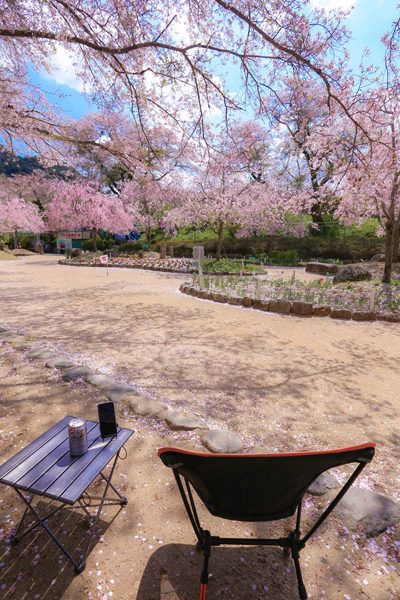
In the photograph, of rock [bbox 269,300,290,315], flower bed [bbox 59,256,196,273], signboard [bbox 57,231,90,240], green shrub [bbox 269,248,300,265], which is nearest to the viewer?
rock [bbox 269,300,290,315]

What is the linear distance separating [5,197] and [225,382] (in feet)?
88.8

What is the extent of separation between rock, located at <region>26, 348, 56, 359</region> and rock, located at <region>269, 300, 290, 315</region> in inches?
220

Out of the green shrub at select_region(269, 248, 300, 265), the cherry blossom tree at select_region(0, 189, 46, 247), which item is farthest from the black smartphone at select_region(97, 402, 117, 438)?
the cherry blossom tree at select_region(0, 189, 46, 247)

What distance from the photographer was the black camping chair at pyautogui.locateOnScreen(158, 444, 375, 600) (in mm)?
1222

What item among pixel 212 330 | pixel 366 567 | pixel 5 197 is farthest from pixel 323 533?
pixel 5 197

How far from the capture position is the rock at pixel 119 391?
11.1ft

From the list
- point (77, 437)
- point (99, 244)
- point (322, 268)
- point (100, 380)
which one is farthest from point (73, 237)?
point (77, 437)

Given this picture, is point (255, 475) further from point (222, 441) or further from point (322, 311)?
point (322, 311)

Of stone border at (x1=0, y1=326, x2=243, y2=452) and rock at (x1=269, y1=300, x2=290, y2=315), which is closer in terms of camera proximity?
stone border at (x1=0, y1=326, x2=243, y2=452)

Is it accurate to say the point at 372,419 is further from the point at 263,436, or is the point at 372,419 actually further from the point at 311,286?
the point at 311,286

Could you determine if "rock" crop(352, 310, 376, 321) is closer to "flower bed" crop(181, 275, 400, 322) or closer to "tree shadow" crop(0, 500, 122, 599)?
"flower bed" crop(181, 275, 400, 322)

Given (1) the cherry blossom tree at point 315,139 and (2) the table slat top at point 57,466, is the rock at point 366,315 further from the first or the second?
(2) the table slat top at point 57,466

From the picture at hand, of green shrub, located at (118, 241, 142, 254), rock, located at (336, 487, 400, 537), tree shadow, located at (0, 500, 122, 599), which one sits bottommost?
rock, located at (336, 487, 400, 537)

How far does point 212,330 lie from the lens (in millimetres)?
6430
